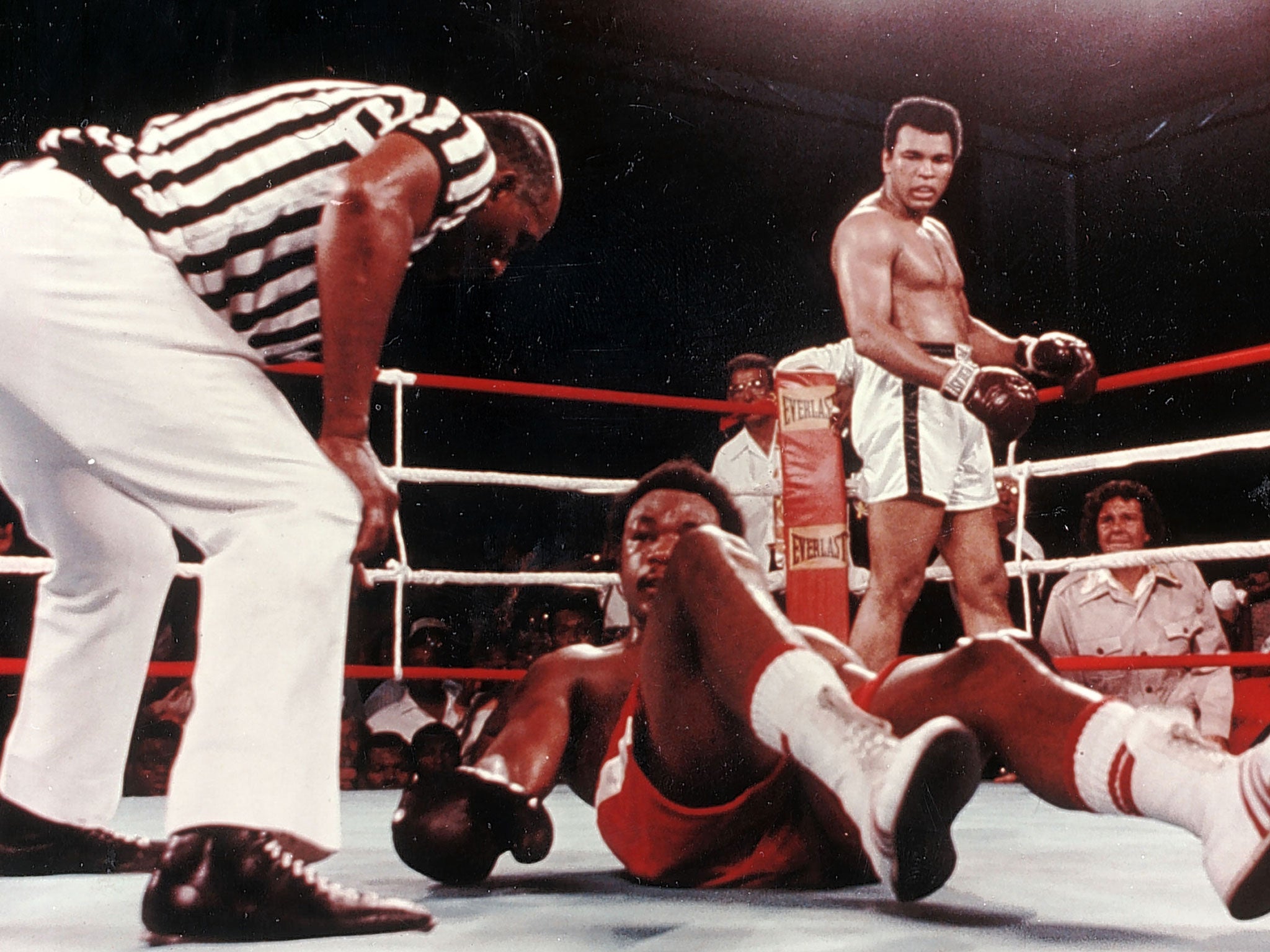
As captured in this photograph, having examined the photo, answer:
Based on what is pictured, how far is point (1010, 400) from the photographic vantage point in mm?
1842

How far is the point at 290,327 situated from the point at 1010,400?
3.94ft

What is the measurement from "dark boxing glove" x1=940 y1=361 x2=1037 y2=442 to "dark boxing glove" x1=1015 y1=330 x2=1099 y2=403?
18cm

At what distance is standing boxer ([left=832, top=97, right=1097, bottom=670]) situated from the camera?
6.47 ft

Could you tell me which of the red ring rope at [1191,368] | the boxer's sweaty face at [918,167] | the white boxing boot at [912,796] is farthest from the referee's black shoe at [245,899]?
the boxer's sweaty face at [918,167]

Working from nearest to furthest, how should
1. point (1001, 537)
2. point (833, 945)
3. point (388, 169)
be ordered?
point (833, 945) → point (388, 169) → point (1001, 537)

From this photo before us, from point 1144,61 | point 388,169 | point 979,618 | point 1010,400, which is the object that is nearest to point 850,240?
point 1010,400

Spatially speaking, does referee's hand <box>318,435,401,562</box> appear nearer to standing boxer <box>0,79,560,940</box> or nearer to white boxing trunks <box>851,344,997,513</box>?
A: standing boxer <box>0,79,560,940</box>

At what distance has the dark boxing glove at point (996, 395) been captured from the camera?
183 cm

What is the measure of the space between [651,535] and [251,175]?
0.56 m

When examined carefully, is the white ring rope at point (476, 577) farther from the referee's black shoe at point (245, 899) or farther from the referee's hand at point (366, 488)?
the referee's black shoe at point (245, 899)

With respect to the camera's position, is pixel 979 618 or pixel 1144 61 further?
pixel 1144 61

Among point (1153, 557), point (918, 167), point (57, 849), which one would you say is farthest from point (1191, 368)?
point (57, 849)

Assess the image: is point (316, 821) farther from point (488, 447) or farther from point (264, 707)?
point (488, 447)

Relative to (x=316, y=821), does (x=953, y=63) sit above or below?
above
